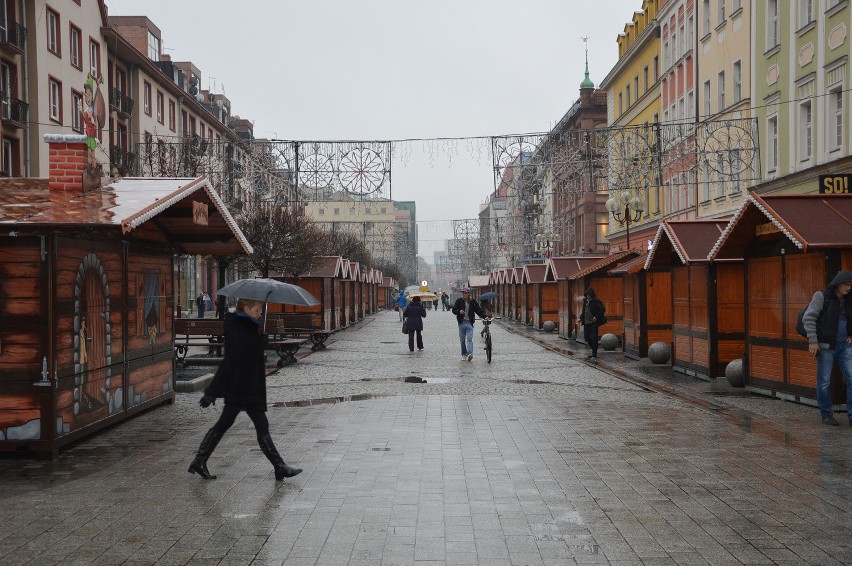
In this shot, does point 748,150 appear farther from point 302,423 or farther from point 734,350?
point 302,423

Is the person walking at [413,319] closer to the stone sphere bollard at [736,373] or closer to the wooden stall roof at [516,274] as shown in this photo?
the stone sphere bollard at [736,373]

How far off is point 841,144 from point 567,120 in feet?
169

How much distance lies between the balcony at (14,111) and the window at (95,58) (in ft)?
25.8

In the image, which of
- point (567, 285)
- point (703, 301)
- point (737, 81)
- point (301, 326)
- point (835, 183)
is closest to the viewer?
point (835, 183)

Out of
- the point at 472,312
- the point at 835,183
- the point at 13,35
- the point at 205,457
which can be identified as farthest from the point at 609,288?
the point at 13,35

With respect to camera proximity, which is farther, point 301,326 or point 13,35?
point 13,35

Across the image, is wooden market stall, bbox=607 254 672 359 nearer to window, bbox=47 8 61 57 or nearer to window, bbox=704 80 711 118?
window, bbox=704 80 711 118

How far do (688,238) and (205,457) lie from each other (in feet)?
40.4

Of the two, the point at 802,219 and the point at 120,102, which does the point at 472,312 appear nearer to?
the point at 802,219

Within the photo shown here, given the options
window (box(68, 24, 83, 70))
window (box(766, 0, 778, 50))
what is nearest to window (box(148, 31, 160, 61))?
window (box(68, 24, 83, 70))

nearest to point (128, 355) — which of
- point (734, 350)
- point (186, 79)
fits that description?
point (734, 350)

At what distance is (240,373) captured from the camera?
845 centimetres

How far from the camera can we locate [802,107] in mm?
28844

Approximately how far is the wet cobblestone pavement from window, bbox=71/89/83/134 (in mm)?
29968
